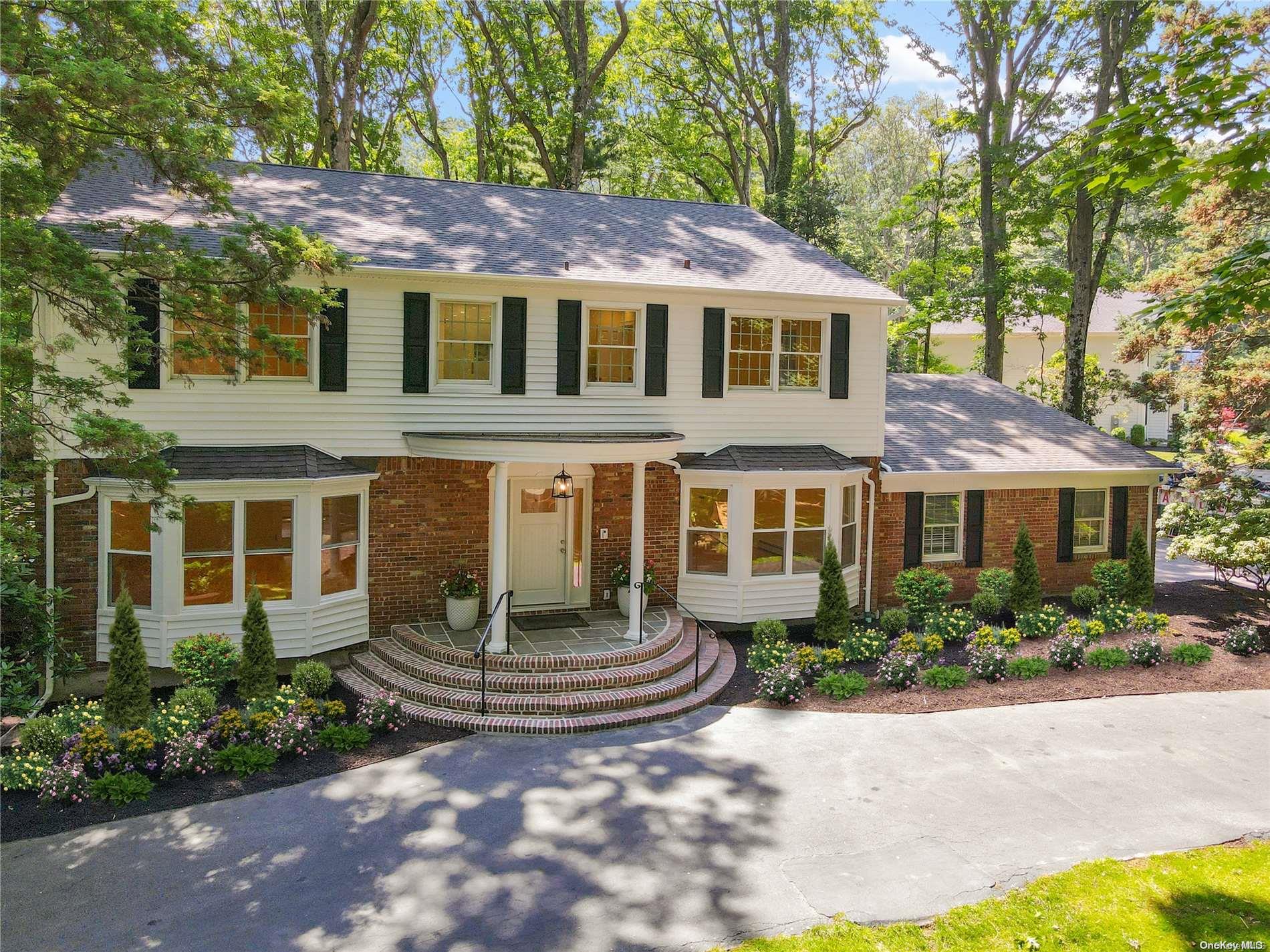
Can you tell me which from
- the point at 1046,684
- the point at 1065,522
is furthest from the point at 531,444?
the point at 1065,522

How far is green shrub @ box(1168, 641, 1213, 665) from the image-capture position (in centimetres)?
1217

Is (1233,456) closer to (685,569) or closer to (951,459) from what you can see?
(951,459)

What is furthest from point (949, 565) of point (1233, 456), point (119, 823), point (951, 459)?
point (119, 823)

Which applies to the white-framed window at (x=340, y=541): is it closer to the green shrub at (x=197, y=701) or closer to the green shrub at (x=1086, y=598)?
the green shrub at (x=197, y=701)

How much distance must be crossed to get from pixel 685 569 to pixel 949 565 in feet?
16.8

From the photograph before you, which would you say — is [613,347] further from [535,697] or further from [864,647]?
[864,647]

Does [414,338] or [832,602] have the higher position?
[414,338]

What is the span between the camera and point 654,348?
12.9m

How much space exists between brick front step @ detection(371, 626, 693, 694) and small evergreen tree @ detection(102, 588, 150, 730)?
2974 millimetres

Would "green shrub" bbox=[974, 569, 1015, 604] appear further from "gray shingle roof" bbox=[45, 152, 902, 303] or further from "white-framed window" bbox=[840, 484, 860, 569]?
"gray shingle roof" bbox=[45, 152, 902, 303]

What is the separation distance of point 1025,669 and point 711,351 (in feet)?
21.2

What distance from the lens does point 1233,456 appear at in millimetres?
13875

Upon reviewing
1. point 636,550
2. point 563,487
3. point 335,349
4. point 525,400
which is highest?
point 335,349

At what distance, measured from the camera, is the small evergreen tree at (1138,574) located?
1448cm
